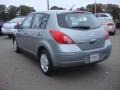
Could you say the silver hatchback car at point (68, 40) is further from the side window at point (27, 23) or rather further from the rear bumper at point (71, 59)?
the side window at point (27, 23)

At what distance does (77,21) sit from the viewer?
18.3 ft

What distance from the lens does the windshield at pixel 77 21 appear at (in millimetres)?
5461

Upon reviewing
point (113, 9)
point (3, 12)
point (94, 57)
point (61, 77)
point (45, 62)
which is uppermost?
point (113, 9)

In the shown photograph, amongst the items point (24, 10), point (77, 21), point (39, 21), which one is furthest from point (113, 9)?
point (77, 21)

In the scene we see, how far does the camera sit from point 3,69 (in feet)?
21.3

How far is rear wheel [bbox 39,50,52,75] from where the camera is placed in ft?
18.2

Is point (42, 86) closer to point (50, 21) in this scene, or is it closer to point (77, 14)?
point (50, 21)

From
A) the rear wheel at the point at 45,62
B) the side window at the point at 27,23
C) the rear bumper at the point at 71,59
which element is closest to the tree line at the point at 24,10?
the side window at the point at 27,23

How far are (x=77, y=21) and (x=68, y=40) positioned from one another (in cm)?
62

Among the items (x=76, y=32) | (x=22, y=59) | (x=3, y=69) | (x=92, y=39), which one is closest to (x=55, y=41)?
(x=76, y=32)

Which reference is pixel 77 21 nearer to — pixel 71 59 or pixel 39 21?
pixel 71 59

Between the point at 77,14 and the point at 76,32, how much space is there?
660 mm

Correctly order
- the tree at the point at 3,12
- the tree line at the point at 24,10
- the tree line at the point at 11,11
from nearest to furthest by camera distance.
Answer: the tree at the point at 3,12 < the tree line at the point at 11,11 < the tree line at the point at 24,10

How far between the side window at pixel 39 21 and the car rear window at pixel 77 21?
19.6 inches
